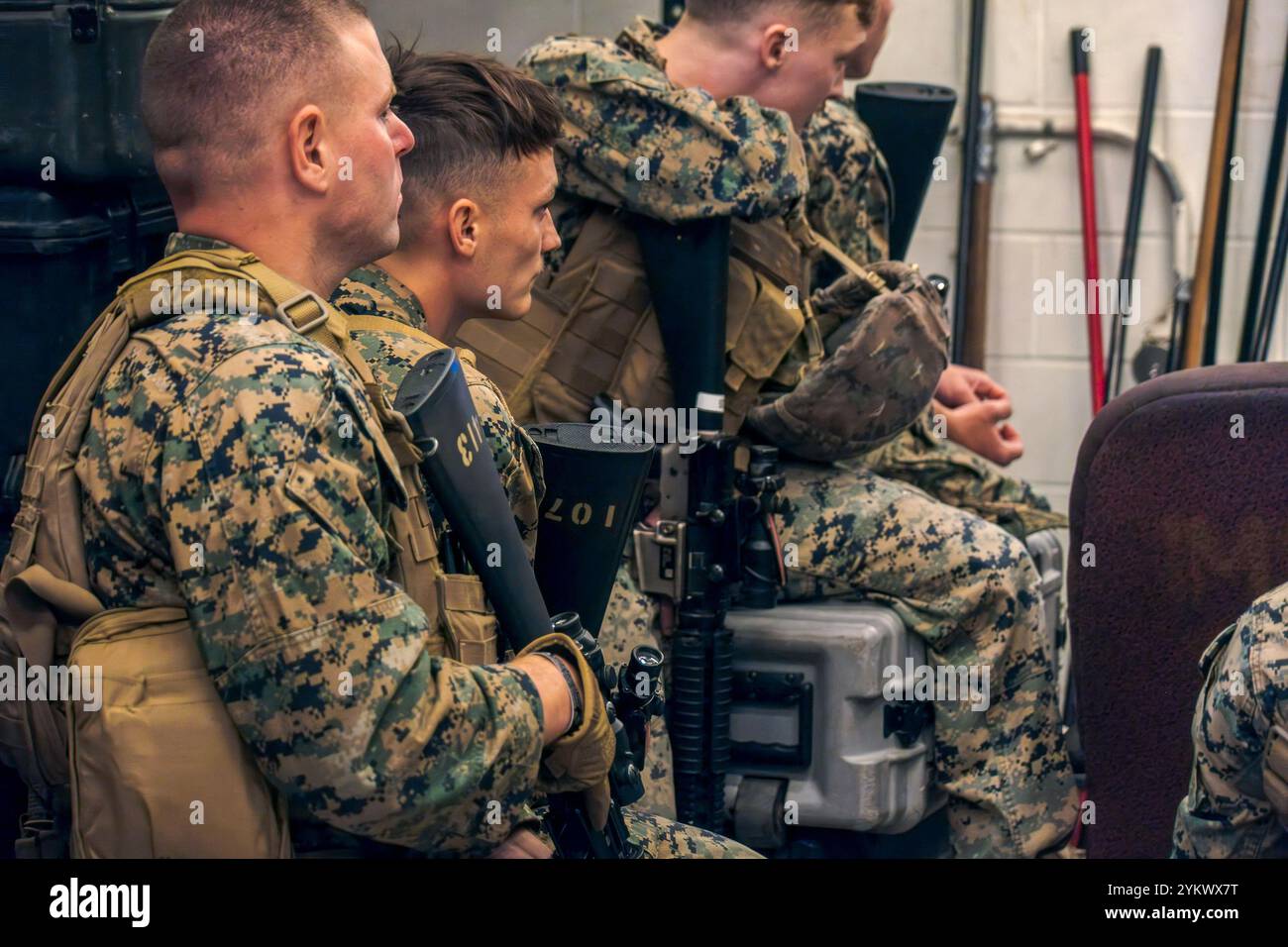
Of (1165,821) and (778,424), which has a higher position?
(778,424)

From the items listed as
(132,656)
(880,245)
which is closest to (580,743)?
(132,656)

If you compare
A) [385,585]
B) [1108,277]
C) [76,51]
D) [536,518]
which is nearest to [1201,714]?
[536,518]

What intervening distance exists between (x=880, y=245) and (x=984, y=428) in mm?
442

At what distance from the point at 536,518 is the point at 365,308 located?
0.31 meters

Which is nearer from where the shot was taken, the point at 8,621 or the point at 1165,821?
the point at 8,621

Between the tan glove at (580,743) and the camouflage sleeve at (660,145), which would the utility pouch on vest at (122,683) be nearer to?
the tan glove at (580,743)

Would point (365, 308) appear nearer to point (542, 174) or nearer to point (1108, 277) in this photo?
point (542, 174)

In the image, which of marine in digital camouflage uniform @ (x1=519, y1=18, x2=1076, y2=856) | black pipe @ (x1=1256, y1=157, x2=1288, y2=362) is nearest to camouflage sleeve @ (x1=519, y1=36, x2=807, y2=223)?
marine in digital camouflage uniform @ (x1=519, y1=18, x2=1076, y2=856)

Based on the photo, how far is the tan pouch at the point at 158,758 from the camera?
145 centimetres

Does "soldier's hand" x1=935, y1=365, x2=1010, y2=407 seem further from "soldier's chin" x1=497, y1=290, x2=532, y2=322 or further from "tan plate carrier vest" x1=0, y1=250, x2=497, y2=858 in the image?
"tan plate carrier vest" x1=0, y1=250, x2=497, y2=858

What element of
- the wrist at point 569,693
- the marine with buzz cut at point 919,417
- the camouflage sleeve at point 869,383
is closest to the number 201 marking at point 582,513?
the wrist at point 569,693

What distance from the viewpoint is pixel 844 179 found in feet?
10.9

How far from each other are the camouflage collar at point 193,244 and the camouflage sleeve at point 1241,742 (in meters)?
1.09
